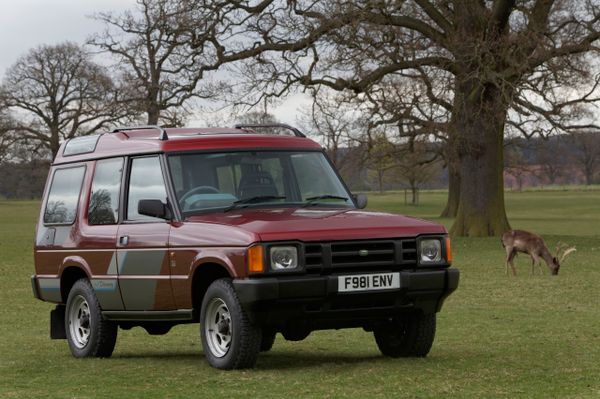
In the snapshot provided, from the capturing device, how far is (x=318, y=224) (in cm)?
964

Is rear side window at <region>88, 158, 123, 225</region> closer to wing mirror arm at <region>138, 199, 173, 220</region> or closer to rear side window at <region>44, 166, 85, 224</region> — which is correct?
rear side window at <region>44, 166, 85, 224</region>

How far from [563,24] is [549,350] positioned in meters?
28.9

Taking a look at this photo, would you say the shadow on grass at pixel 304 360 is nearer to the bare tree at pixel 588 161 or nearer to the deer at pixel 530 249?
the deer at pixel 530 249

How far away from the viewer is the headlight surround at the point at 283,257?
939cm

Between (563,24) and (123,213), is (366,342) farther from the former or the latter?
(563,24)

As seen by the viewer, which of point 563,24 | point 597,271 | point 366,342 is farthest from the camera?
point 563,24

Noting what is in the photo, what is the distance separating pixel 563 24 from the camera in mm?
38906

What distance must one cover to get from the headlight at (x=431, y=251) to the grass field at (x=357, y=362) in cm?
86

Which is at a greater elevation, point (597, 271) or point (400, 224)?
point (400, 224)

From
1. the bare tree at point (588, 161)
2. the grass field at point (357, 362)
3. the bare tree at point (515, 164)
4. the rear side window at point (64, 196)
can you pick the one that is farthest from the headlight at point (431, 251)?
the bare tree at point (588, 161)

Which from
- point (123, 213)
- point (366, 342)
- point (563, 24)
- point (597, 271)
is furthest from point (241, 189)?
point (563, 24)

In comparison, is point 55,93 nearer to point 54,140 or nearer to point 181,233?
point 54,140

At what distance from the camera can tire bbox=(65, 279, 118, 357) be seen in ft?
38.1

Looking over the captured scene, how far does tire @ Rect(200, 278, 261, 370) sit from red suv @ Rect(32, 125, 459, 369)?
11 mm
